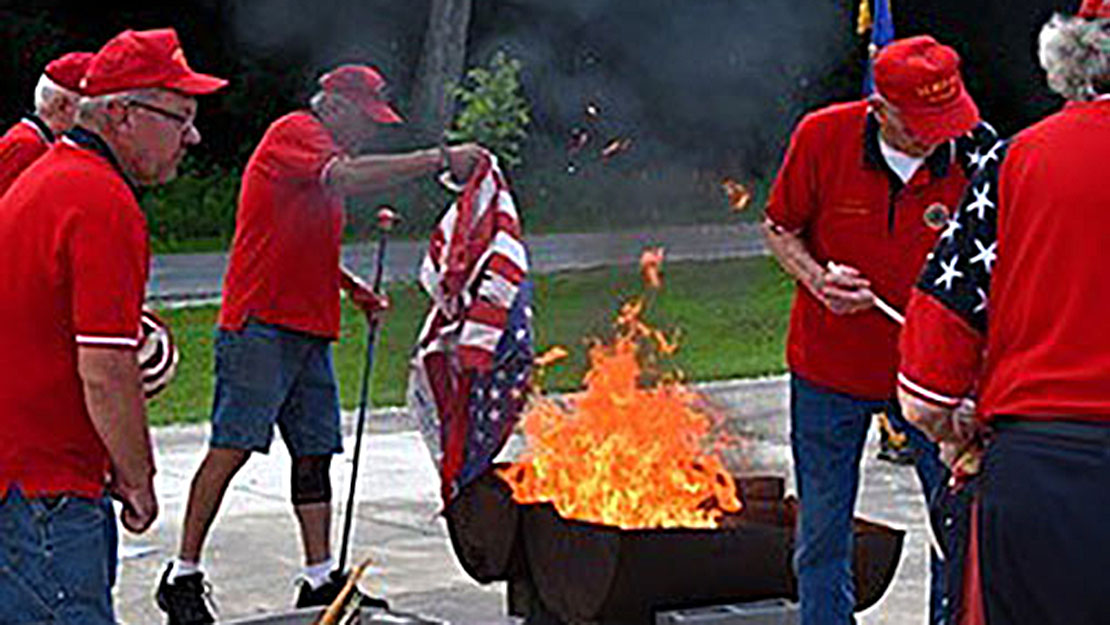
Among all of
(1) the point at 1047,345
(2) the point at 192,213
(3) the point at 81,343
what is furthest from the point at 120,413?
(2) the point at 192,213

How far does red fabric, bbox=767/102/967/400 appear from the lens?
18.7ft

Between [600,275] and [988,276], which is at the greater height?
[988,276]

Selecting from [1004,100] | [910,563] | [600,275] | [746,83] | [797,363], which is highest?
[797,363]

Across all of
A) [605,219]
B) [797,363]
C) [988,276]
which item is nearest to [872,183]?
[797,363]

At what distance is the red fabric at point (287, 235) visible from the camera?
6746 millimetres

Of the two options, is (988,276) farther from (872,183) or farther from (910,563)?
(910,563)

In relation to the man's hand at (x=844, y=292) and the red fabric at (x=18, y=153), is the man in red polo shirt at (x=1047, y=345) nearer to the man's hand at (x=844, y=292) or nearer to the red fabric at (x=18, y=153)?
the man's hand at (x=844, y=292)

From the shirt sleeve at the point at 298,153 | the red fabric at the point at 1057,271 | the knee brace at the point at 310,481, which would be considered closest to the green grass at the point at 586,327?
the knee brace at the point at 310,481

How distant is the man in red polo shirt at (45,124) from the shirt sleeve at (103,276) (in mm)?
2300

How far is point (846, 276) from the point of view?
5.61 metres

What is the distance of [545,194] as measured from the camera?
78.4 feet

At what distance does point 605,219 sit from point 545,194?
2.30 m

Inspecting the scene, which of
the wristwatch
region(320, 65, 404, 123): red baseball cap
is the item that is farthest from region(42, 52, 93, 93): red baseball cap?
the wristwatch

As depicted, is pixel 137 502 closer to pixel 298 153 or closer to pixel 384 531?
pixel 298 153
